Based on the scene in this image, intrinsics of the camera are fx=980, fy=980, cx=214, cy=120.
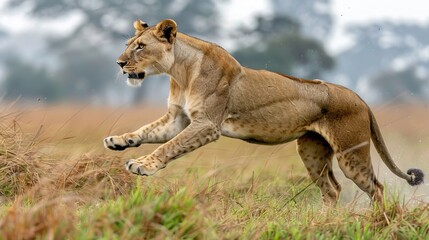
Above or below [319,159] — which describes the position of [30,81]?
below

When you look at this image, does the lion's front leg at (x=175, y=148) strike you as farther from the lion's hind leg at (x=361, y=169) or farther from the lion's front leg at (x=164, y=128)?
the lion's hind leg at (x=361, y=169)

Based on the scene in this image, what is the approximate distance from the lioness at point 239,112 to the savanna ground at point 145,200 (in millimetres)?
272

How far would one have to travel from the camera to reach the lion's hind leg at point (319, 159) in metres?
7.12

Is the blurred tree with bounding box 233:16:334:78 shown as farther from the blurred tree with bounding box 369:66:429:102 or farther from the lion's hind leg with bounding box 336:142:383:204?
the lion's hind leg with bounding box 336:142:383:204

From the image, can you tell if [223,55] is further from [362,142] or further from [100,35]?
[100,35]

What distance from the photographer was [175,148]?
607 cm

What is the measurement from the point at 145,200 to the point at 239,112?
195 cm

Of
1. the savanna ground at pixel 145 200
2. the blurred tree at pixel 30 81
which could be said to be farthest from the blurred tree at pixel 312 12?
the savanna ground at pixel 145 200

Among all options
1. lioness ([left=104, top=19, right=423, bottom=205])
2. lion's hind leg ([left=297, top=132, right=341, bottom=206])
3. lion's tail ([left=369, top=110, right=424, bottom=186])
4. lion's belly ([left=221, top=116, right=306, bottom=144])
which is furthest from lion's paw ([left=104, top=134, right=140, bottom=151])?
lion's tail ([left=369, top=110, right=424, bottom=186])

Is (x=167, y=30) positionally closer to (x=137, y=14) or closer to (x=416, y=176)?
(x=416, y=176)

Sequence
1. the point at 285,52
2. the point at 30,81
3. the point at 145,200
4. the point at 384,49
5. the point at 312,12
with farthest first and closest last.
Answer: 1. the point at 384,49
2. the point at 312,12
3. the point at 30,81
4. the point at 285,52
5. the point at 145,200

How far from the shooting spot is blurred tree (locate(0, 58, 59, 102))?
34903mm

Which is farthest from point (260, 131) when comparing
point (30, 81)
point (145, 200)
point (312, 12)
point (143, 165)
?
point (312, 12)

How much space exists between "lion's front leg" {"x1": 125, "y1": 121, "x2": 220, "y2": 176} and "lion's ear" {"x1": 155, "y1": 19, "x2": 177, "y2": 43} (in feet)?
2.00
